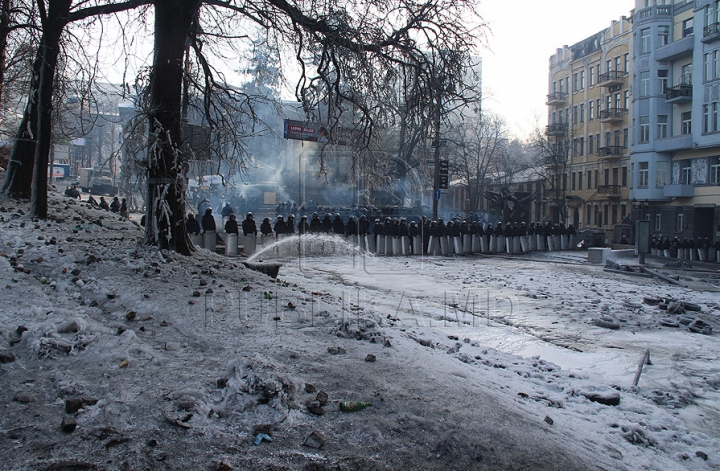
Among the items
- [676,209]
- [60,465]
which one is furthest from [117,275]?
[676,209]

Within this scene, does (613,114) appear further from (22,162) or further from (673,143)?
(22,162)

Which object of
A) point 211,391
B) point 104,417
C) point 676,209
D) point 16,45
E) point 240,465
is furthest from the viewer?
point 676,209

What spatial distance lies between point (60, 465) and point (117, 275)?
4051mm

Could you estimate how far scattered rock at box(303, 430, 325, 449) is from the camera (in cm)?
326

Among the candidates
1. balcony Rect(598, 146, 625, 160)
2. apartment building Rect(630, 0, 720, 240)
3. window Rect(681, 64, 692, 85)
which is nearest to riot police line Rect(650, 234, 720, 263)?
apartment building Rect(630, 0, 720, 240)

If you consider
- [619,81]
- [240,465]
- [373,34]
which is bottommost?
[240,465]

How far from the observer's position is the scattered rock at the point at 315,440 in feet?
10.7

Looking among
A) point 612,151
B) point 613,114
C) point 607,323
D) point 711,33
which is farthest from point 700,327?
point 613,114

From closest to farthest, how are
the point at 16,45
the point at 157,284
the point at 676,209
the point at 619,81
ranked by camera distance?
the point at 157,284 → the point at 16,45 → the point at 676,209 → the point at 619,81

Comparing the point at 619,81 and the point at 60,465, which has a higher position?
the point at 619,81

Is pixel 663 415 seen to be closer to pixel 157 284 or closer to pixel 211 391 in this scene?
pixel 211 391

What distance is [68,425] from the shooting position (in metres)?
3.11

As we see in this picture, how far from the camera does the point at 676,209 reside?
38.0 meters

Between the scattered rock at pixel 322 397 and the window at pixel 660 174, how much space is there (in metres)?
43.1
